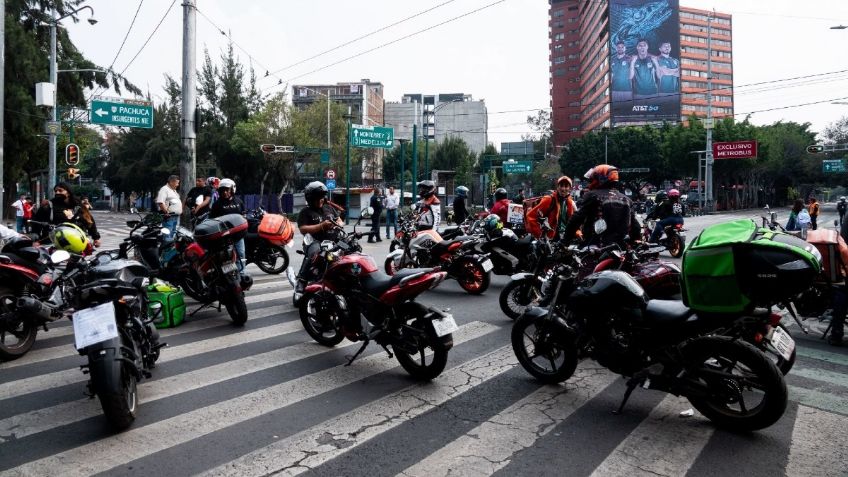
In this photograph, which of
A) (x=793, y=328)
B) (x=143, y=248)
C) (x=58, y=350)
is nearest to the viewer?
(x=58, y=350)

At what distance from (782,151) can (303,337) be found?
69524 mm

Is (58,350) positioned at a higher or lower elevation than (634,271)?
lower

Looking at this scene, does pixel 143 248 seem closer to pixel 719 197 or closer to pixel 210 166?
pixel 210 166

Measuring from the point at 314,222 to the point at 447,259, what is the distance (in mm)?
2700

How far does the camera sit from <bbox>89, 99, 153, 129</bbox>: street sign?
22.1 metres

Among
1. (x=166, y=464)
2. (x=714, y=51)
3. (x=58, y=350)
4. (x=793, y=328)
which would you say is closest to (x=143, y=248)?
(x=58, y=350)

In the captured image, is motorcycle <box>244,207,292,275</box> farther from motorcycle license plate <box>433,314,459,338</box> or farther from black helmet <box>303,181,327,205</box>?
motorcycle license plate <box>433,314,459,338</box>

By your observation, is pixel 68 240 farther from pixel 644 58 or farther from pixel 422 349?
pixel 644 58

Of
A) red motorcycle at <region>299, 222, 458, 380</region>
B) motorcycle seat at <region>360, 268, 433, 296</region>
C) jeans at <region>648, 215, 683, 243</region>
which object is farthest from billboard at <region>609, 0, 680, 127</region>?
motorcycle seat at <region>360, 268, 433, 296</region>

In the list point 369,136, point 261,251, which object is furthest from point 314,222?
point 369,136

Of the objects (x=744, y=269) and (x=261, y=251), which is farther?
(x=261, y=251)

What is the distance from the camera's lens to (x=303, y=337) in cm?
681

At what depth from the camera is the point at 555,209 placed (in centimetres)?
852

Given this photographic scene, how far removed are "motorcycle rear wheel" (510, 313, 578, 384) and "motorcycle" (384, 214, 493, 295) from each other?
4016mm
